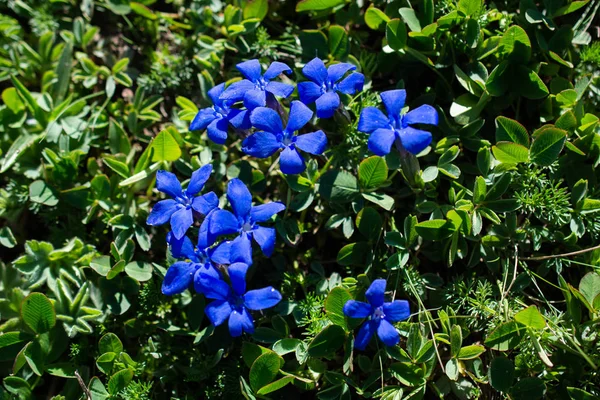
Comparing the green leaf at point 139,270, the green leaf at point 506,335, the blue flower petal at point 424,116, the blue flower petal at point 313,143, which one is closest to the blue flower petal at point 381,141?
the blue flower petal at point 424,116

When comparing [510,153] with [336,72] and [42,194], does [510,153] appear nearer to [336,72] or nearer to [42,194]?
[336,72]

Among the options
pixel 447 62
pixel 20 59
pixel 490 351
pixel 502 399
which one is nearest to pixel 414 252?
pixel 490 351

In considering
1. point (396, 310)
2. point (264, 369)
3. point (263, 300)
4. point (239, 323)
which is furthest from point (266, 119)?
point (264, 369)

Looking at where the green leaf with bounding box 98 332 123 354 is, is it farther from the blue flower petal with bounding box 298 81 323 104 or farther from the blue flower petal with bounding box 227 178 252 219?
the blue flower petal with bounding box 298 81 323 104

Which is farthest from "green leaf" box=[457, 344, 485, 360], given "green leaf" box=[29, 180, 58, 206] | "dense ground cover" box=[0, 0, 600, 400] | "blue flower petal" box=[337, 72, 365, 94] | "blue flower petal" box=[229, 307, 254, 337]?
"green leaf" box=[29, 180, 58, 206]

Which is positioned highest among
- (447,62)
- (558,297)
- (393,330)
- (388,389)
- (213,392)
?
(447,62)

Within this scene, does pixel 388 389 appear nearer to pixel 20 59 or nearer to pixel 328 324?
pixel 328 324
